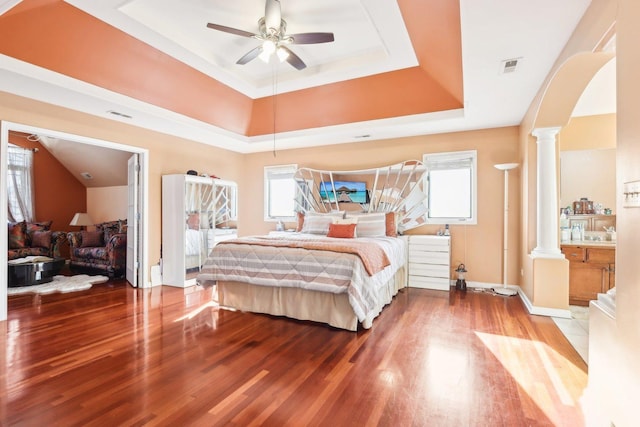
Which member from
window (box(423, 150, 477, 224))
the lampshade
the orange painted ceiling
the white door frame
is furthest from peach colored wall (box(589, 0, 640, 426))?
the lampshade

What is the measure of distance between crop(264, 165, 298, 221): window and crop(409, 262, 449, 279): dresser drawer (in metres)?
2.57

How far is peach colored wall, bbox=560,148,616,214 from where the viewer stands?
3.96 metres

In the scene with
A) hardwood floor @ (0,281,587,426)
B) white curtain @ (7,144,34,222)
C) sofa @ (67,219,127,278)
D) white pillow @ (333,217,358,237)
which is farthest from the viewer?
white curtain @ (7,144,34,222)

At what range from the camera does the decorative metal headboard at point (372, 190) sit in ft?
16.3

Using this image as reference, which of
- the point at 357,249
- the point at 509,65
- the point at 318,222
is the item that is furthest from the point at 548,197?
the point at 318,222

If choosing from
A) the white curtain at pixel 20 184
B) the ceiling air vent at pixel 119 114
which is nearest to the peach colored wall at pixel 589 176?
the ceiling air vent at pixel 119 114

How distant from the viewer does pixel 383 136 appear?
508 cm

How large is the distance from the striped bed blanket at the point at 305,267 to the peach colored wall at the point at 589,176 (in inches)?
104

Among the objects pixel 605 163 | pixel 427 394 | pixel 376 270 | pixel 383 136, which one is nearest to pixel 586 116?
pixel 605 163

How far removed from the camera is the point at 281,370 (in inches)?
86.7

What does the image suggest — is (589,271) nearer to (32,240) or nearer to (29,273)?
(29,273)

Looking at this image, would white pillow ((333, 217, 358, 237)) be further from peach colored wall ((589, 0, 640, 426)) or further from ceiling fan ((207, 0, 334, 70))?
peach colored wall ((589, 0, 640, 426))

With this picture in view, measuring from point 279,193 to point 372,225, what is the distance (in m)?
2.49

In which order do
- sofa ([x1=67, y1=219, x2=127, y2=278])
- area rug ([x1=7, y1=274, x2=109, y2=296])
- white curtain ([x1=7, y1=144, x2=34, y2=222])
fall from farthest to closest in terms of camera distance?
white curtain ([x1=7, y1=144, x2=34, y2=222]) < sofa ([x1=67, y1=219, x2=127, y2=278]) < area rug ([x1=7, y1=274, x2=109, y2=296])
